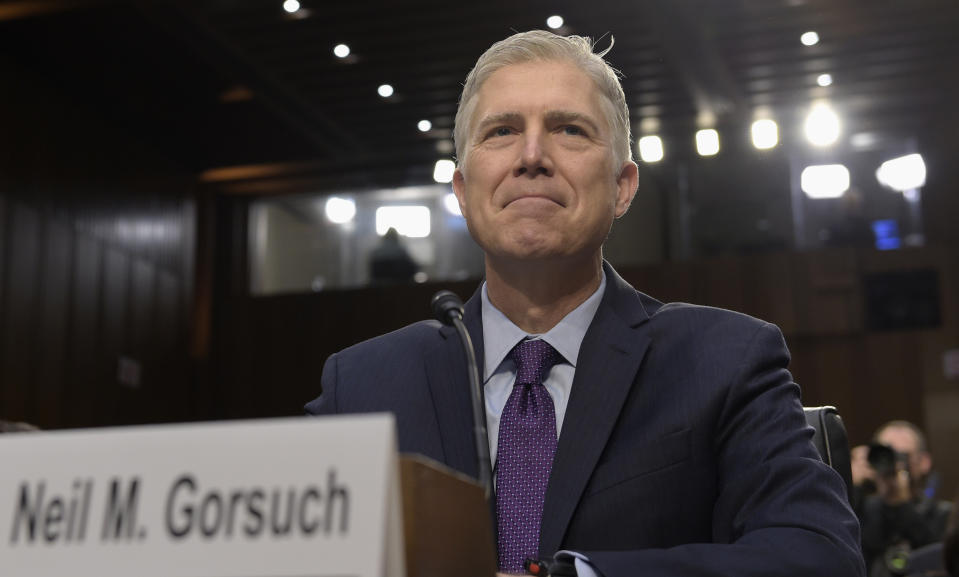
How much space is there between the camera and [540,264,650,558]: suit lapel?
1434 mm

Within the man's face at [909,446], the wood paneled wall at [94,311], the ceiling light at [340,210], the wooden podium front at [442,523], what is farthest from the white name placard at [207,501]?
the ceiling light at [340,210]

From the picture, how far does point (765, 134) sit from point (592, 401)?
8245 millimetres

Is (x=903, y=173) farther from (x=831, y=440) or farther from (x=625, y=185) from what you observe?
(x=831, y=440)

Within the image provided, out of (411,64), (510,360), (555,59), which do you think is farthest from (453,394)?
(411,64)

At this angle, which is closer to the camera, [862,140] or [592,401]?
[592,401]

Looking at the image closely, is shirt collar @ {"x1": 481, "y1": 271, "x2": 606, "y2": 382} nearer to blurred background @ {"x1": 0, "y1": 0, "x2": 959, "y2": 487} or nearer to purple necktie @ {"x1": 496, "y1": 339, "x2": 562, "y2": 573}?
purple necktie @ {"x1": 496, "y1": 339, "x2": 562, "y2": 573}

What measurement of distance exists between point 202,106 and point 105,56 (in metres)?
1.14

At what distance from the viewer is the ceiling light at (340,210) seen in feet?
34.3

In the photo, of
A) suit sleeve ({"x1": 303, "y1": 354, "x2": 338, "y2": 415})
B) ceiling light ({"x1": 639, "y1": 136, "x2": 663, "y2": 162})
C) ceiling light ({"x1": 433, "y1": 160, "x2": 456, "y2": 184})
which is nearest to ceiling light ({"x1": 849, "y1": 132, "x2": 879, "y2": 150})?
ceiling light ({"x1": 639, "y1": 136, "x2": 663, "y2": 162})

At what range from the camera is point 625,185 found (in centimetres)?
185

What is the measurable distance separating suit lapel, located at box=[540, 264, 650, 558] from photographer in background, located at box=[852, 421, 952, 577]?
3.08m

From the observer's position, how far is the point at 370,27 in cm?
786

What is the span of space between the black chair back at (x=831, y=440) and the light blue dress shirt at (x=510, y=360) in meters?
0.36

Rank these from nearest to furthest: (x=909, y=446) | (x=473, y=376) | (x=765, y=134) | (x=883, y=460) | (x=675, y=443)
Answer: (x=473, y=376)
(x=675, y=443)
(x=883, y=460)
(x=909, y=446)
(x=765, y=134)
